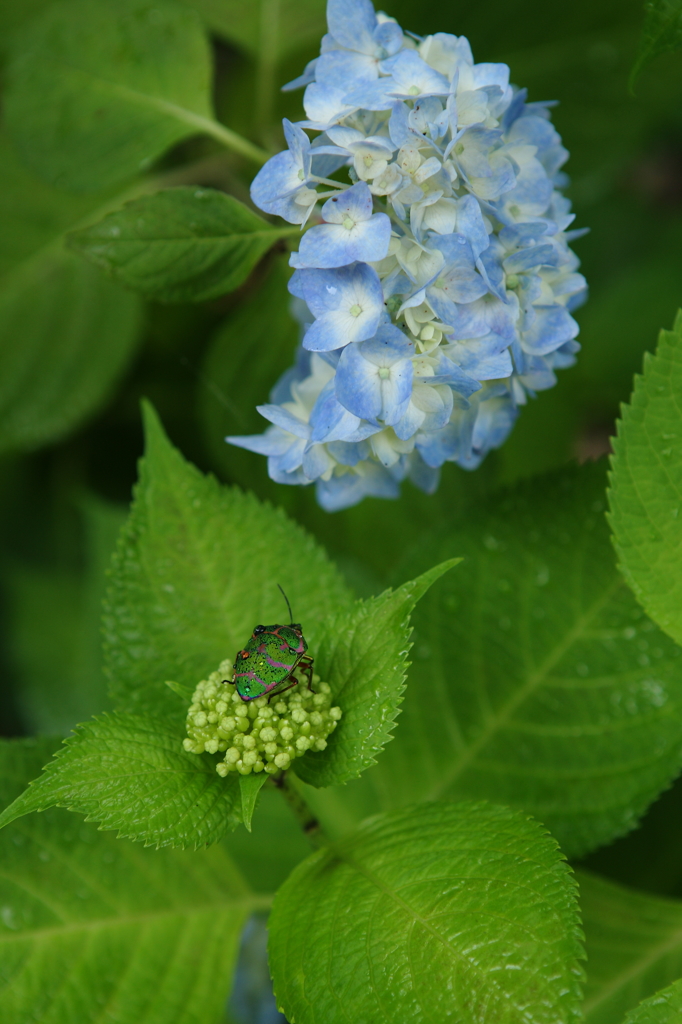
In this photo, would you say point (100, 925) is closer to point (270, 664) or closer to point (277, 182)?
point (270, 664)

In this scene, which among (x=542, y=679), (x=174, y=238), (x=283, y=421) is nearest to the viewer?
(x=283, y=421)

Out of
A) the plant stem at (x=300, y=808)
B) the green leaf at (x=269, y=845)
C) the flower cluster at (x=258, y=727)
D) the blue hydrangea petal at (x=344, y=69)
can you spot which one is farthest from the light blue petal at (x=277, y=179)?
the green leaf at (x=269, y=845)

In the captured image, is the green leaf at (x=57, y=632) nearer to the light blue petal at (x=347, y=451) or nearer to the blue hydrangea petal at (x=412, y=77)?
the light blue petal at (x=347, y=451)

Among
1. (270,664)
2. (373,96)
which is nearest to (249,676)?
(270,664)

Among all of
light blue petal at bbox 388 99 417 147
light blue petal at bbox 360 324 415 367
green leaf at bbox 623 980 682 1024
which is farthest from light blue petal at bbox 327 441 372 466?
green leaf at bbox 623 980 682 1024

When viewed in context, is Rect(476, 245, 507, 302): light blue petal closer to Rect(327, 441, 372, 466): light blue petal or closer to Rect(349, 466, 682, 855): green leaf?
Rect(327, 441, 372, 466): light blue petal

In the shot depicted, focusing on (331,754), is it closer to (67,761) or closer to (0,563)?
(67,761)

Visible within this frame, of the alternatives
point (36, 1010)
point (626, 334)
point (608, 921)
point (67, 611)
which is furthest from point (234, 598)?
point (626, 334)
